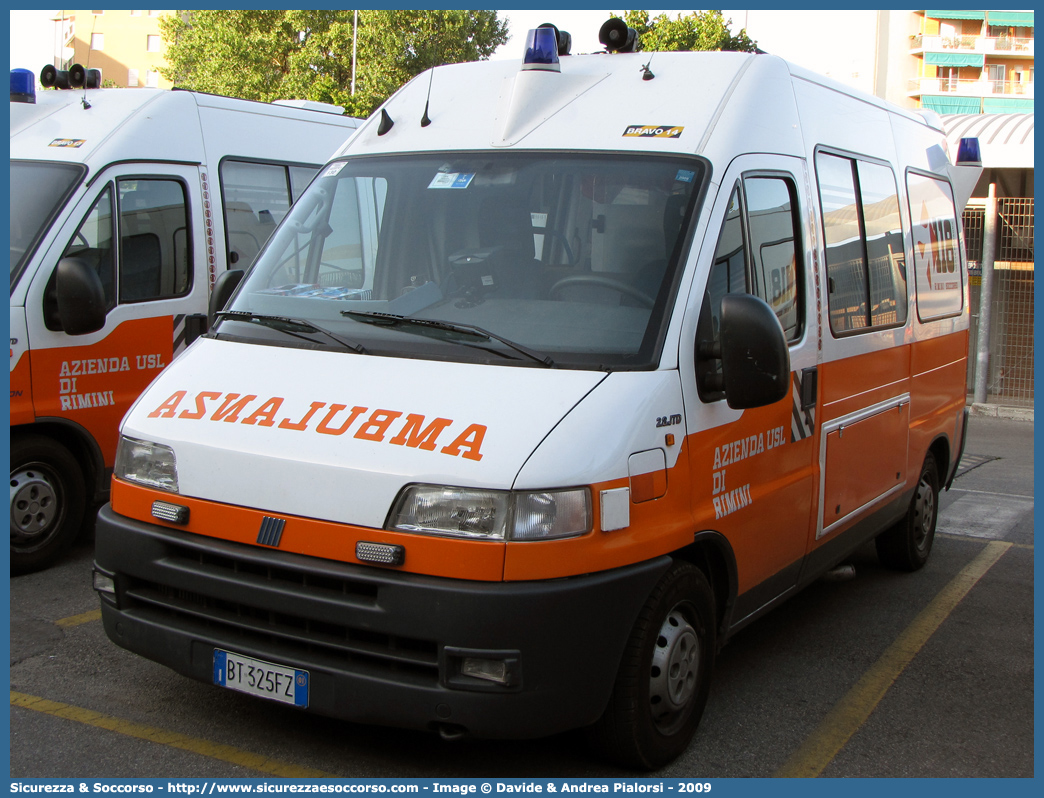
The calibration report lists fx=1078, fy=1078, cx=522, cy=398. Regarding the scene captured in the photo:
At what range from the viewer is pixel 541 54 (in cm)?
466

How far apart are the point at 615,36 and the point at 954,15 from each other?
3057 inches

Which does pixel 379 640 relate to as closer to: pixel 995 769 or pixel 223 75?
pixel 995 769

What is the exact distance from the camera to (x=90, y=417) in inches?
249

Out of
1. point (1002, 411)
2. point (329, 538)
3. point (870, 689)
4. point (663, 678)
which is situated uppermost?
point (329, 538)

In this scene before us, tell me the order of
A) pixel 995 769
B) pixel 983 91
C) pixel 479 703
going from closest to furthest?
pixel 479 703 < pixel 995 769 < pixel 983 91

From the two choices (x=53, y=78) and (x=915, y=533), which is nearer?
(x=915, y=533)

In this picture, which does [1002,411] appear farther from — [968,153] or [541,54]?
[541,54]

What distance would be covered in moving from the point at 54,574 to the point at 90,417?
918 mm

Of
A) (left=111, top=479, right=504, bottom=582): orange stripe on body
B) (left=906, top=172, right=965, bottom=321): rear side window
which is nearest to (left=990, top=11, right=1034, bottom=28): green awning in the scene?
(left=906, top=172, right=965, bottom=321): rear side window

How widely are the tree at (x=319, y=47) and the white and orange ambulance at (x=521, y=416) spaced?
115 ft

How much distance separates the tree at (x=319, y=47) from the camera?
130ft

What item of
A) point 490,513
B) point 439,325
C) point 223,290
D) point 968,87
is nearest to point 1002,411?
point 223,290

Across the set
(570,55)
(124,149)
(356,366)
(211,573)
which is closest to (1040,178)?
(570,55)

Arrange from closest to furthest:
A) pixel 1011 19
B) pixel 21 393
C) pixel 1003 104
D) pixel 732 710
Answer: pixel 732 710 < pixel 21 393 < pixel 1011 19 < pixel 1003 104
